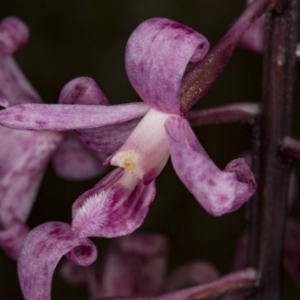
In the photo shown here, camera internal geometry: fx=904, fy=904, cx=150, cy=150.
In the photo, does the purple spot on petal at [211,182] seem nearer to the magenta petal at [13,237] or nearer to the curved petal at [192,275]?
the magenta petal at [13,237]

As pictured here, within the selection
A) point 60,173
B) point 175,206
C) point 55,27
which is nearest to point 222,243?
point 175,206

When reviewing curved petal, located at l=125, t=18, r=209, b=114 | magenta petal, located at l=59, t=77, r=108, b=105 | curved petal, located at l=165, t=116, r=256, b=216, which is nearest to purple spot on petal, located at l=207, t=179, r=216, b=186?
curved petal, located at l=165, t=116, r=256, b=216

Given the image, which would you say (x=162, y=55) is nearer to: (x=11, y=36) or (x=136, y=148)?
(x=136, y=148)

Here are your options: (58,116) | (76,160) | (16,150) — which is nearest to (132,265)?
(76,160)

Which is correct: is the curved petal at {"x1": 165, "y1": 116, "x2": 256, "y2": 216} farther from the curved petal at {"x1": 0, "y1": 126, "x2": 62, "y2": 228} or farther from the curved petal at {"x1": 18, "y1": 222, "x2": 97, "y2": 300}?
the curved petal at {"x1": 0, "y1": 126, "x2": 62, "y2": 228}

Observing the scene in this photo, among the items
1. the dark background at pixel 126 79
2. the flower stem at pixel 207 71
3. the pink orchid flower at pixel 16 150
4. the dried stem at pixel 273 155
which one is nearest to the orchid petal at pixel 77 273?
the pink orchid flower at pixel 16 150

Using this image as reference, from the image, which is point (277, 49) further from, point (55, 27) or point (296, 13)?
point (55, 27)
